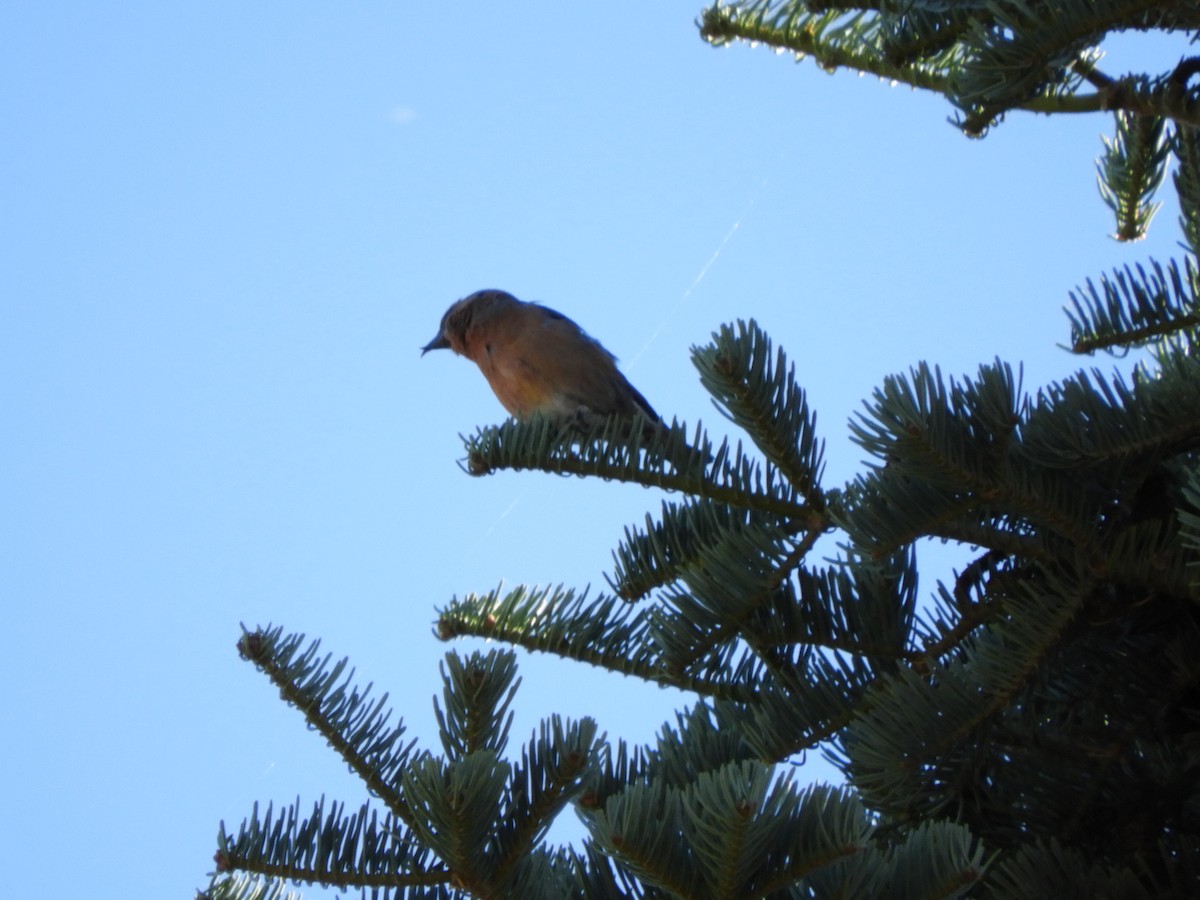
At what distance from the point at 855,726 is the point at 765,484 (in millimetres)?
492

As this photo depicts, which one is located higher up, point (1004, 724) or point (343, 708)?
point (343, 708)

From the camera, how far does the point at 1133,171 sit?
285 cm

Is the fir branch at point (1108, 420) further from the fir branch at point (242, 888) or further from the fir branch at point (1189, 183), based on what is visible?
the fir branch at point (242, 888)

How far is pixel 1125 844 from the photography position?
189cm

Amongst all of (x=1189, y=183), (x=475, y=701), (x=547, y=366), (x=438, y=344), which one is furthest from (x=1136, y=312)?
(x=438, y=344)

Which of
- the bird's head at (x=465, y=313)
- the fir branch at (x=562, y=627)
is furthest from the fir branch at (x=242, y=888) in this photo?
the bird's head at (x=465, y=313)

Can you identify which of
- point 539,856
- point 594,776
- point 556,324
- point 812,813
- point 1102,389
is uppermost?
point 556,324

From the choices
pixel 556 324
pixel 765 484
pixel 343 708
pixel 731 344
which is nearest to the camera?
pixel 343 708

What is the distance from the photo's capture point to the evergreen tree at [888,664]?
1442 millimetres

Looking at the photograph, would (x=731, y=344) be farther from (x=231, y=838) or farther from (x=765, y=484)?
(x=231, y=838)

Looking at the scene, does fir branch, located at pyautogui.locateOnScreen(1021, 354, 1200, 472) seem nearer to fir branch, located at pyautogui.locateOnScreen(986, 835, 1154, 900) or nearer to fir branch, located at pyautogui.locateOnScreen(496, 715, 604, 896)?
fir branch, located at pyautogui.locateOnScreen(986, 835, 1154, 900)

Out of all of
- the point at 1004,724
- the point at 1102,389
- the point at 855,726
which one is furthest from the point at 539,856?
the point at 1102,389

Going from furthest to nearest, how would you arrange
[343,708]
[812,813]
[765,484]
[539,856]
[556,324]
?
[556,324], [765,484], [343,708], [539,856], [812,813]

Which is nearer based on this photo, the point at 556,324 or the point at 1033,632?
the point at 1033,632
